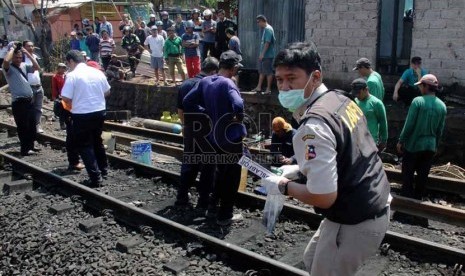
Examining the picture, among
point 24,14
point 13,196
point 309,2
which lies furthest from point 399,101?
point 24,14

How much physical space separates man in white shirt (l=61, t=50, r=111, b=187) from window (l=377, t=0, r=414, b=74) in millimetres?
7197

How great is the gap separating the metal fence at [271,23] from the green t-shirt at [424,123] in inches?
285

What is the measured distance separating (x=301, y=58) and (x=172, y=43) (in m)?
12.6

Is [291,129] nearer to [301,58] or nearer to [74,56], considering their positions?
→ [74,56]

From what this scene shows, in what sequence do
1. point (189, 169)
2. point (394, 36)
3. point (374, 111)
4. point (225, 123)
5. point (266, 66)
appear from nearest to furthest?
point (225, 123) → point (189, 169) → point (374, 111) → point (394, 36) → point (266, 66)

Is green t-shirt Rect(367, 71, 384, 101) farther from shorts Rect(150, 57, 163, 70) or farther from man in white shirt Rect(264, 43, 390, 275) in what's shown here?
shorts Rect(150, 57, 163, 70)

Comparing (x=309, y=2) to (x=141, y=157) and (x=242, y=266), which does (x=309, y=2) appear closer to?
(x=141, y=157)

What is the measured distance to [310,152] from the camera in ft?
8.09

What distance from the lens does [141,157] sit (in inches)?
356

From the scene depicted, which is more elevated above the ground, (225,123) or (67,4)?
(67,4)

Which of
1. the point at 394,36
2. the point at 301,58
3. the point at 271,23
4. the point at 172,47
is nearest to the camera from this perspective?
the point at 301,58

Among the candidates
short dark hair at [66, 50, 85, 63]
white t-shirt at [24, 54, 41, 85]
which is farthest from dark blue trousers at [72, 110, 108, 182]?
white t-shirt at [24, 54, 41, 85]

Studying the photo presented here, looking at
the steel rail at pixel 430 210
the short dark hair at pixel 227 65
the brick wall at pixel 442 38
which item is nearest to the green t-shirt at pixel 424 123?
the steel rail at pixel 430 210

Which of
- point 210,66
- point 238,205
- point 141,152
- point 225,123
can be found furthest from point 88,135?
point 225,123
